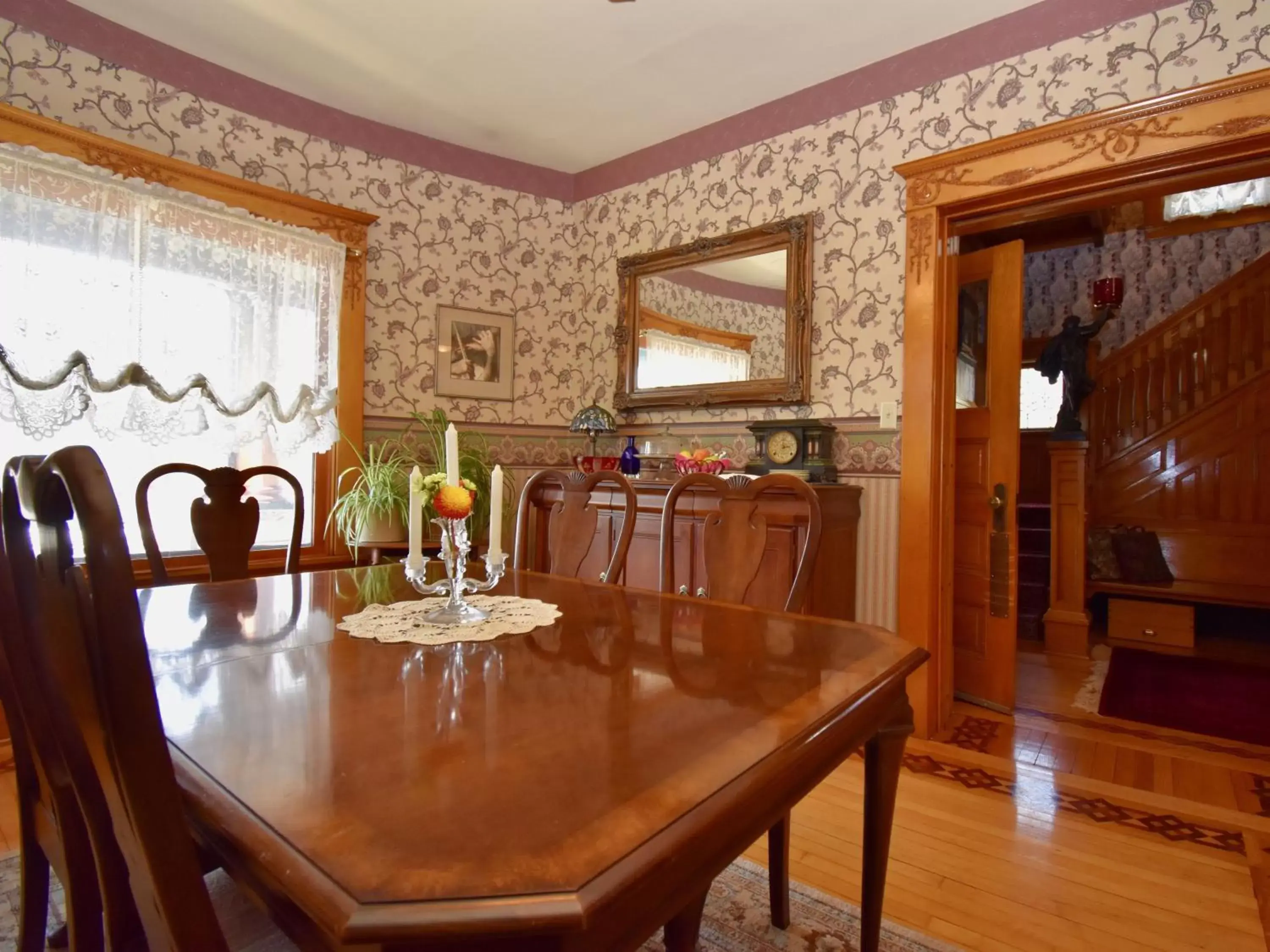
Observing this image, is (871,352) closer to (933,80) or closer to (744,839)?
(933,80)

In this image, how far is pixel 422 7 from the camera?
2.52 meters

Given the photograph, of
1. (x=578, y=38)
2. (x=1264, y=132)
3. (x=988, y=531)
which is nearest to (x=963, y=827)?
(x=988, y=531)

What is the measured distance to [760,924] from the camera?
151cm

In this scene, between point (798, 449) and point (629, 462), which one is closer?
point (798, 449)

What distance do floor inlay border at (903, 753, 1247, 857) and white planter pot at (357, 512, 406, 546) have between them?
2.28 m

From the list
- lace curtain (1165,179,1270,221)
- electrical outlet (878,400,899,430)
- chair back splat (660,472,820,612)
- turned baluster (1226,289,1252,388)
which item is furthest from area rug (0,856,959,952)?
turned baluster (1226,289,1252,388)

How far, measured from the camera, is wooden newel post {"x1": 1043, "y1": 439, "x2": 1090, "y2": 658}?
388 cm

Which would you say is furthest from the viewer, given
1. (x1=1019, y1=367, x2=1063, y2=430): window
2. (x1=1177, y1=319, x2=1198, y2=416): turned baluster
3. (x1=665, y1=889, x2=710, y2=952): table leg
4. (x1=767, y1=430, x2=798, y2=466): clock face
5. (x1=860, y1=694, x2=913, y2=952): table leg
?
(x1=1019, y1=367, x2=1063, y2=430): window

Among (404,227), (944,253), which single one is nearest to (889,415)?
(944,253)

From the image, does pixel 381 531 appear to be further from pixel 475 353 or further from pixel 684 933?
pixel 684 933

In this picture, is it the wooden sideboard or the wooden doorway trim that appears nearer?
the wooden doorway trim

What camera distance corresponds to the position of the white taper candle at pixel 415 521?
4.12 ft

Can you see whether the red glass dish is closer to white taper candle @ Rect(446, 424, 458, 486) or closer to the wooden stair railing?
the wooden stair railing

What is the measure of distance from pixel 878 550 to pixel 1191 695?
176 centimetres
